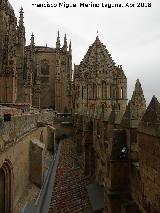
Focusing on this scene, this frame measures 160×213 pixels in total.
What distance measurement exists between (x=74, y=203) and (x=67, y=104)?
4064 cm

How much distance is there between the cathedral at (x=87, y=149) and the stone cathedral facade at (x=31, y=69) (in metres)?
0.15

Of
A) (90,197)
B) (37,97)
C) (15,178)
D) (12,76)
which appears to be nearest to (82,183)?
(90,197)

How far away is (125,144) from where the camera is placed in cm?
995

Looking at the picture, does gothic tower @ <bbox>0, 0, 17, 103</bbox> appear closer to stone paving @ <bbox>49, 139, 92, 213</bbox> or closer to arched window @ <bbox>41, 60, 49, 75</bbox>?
stone paving @ <bbox>49, 139, 92, 213</bbox>

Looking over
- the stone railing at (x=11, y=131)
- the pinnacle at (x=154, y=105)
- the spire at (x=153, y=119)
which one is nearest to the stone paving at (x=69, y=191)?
the stone railing at (x=11, y=131)

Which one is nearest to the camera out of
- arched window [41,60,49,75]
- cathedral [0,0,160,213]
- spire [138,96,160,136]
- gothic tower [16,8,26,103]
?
spire [138,96,160,136]

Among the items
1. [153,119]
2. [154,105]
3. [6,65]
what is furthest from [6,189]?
[6,65]

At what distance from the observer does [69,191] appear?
16922mm

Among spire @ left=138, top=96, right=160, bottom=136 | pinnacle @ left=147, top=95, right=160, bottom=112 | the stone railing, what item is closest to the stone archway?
the stone railing

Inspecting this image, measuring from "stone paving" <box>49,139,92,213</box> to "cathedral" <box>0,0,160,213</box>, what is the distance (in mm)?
23

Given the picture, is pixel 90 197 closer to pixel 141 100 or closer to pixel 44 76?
pixel 141 100

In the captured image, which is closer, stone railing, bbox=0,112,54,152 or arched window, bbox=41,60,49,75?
stone railing, bbox=0,112,54,152

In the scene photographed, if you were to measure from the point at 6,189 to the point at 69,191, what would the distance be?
529 centimetres

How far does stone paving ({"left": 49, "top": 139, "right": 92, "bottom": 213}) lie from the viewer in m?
14.5
